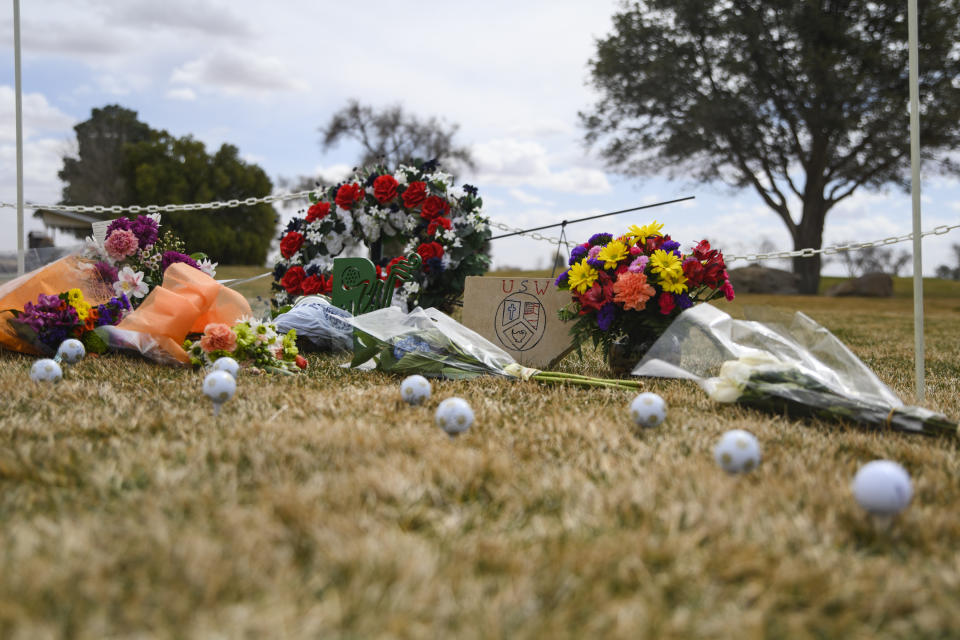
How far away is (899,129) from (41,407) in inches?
768

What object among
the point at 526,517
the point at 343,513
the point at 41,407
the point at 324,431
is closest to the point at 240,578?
the point at 343,513

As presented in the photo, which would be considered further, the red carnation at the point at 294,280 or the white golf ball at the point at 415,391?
the red carnation at the point at 294,280

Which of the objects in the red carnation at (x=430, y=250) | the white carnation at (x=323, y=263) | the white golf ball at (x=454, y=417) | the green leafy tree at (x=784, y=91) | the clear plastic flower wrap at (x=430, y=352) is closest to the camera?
the white golf ball at (x=454, y=417)

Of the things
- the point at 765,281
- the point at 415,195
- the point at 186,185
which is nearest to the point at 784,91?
the point at 765,281

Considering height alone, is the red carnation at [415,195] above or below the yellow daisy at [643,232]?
above

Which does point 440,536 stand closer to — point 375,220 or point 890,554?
point 890,554

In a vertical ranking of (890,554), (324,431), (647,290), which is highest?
(647,290)

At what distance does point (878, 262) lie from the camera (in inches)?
1096

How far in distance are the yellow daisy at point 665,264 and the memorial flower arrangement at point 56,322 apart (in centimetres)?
342

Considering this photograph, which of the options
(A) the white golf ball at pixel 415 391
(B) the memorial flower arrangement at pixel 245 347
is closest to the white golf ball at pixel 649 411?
(A) the white golf ball at pixel 415 391

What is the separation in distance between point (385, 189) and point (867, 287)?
62.5ft

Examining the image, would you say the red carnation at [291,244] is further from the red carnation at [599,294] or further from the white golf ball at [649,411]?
the white golf ball at [649,411]

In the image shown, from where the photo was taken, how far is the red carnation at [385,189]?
22.2ft

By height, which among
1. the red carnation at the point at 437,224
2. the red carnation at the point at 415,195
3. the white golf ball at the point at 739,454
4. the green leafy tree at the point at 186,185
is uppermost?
the green leafy tree at the point at 186,185
